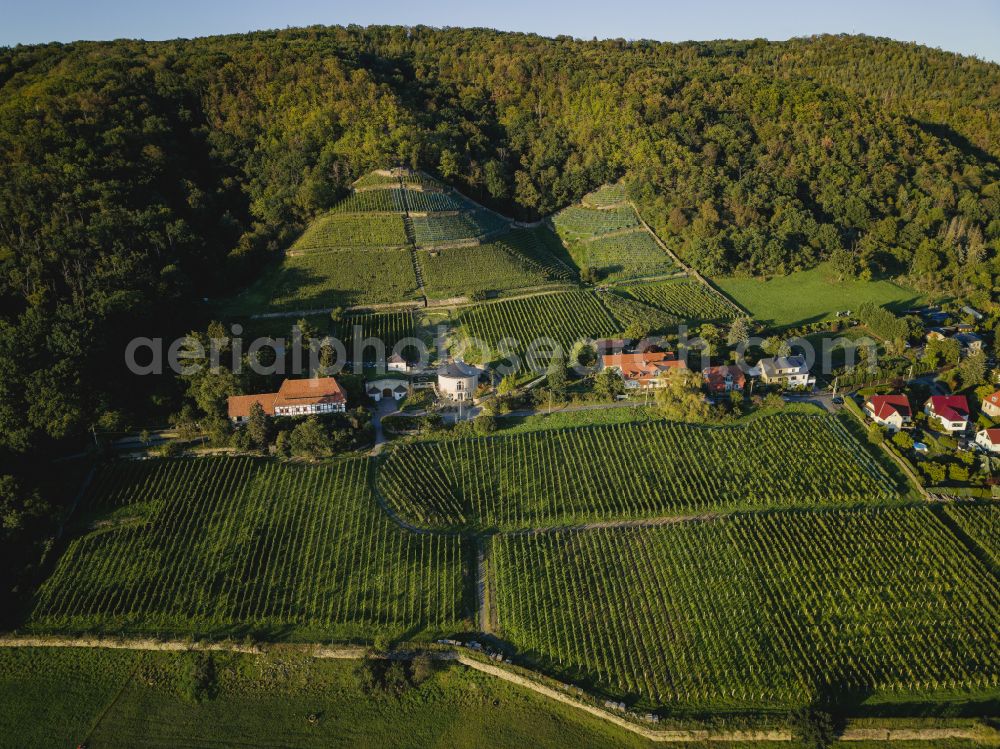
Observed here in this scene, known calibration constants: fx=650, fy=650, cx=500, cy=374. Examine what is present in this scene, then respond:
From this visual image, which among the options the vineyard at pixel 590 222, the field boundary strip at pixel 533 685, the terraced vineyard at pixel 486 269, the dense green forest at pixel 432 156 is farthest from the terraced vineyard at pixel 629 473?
the vineyard at pixel 590 222

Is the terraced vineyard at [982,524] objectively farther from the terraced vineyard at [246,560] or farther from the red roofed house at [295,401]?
the red roofed house at [295,401]

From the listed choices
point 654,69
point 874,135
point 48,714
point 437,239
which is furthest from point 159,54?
point 874,135

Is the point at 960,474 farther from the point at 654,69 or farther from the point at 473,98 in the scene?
the point at 473,98

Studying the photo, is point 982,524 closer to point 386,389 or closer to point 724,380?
point 724,380

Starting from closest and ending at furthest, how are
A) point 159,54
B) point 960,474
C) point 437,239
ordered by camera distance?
point 960,474, point 437,239, point 159,54

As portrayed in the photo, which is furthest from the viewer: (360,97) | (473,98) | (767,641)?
(473,98)

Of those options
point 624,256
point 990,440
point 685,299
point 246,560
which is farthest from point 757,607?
point 624,256

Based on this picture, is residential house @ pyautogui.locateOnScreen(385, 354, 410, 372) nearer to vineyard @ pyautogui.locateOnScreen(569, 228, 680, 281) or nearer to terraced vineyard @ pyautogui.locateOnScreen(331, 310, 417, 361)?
terraced vineyard @ pyautogui.locateOnScreen(331, 310, 417, 361)
